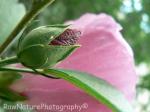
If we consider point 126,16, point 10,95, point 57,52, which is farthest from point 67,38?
point 126,16

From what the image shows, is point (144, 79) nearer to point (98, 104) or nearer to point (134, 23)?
point (134, 23)

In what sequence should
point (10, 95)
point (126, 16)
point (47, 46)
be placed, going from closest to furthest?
point (47, 46) → point (10, 95) → point (126, 16)

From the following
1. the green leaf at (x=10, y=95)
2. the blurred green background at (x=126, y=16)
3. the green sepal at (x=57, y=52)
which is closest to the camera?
the green sepal at (x=57, y=52)

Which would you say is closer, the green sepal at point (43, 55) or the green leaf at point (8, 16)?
the green sepal at point (43, 55)

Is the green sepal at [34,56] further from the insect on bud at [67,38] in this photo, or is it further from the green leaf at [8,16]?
the green leaf at [8,16]

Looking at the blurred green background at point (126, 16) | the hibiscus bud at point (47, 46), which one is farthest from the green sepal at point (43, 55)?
the blurred green background at point (126, 16)

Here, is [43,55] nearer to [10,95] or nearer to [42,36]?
[42,36]

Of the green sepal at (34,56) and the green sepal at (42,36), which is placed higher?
the green sepal at (42,36)
